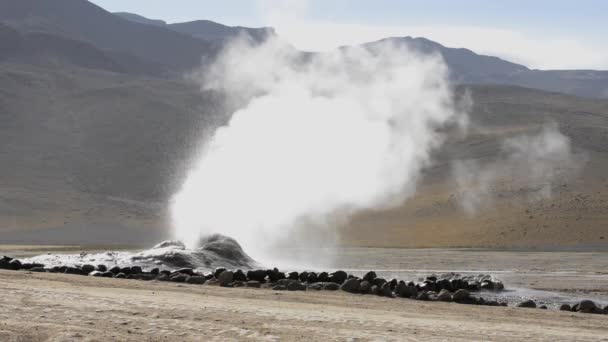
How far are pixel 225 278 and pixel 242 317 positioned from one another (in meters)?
7.60

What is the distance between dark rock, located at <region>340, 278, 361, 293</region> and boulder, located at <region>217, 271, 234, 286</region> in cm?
277

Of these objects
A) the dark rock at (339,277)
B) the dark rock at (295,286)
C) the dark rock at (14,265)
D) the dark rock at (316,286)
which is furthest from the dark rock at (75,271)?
the dark rock at (339,277)

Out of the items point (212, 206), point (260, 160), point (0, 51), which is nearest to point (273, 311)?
point (212, 206)

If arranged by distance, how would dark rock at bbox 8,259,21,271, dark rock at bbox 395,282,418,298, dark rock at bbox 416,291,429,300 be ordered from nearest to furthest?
dark rock at bbox 416,291,429,300 < dark rock at bbox 395,282,418,298 < dark rock at bbox 8,259,21,271

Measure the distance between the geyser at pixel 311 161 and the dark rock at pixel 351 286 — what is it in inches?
577

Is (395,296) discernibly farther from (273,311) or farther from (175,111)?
(175,111)

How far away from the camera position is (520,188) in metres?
65.8

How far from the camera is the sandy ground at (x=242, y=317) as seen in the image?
12258mm

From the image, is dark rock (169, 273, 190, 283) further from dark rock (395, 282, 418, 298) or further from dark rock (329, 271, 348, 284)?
dark rock (395, 282, 418, 298)

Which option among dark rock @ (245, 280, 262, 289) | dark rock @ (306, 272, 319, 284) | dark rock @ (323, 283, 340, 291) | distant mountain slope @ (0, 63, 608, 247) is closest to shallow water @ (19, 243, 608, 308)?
dark rock @ (323, 283, 340, 291)

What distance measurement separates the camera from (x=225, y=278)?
21719 millimetres

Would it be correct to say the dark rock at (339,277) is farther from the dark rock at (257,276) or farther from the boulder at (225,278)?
the boulder at (225,278)

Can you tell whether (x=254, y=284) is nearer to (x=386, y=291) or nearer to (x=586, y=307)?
(x=386, y=291)

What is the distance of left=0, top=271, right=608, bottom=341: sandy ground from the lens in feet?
40.2
